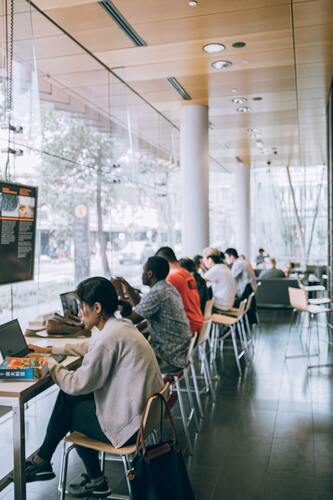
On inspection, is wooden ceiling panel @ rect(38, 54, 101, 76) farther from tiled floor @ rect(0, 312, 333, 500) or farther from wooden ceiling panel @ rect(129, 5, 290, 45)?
tiled floor @ rect(0, 312, 333, 500)

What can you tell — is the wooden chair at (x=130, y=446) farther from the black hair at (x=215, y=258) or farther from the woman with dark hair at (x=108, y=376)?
the black hair at (x=215, y=258)

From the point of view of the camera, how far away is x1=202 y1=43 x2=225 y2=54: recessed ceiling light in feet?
16.3

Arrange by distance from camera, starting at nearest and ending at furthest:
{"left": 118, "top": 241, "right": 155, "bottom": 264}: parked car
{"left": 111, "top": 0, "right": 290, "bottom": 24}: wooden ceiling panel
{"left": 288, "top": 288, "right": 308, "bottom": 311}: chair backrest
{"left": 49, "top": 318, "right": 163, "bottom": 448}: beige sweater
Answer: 1. {"left": 49, "top": 318, "right": 163, "bottom": 448}: beige sweater
2. {"left": 111, "top": 0, "right": 290, "bottom": 24}: wooden ceiling panel
3. {"left": 288, "top": 288, "right": 308, "bottom": 311}: chair backrest
4. {"left": 118, "top": 241, "right": 155, "bottom": 264}: parked car

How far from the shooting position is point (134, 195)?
6.84 meters

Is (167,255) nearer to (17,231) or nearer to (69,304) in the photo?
(69,304)

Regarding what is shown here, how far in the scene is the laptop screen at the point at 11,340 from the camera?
2.75 metres

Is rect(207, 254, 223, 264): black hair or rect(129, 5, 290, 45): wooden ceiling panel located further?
rect(207, 254, 223, 264): black hair

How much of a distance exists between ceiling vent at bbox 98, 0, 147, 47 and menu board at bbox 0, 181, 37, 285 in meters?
1.63

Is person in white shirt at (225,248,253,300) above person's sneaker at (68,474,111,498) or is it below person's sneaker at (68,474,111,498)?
above

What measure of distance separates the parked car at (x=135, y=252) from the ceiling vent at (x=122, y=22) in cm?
262

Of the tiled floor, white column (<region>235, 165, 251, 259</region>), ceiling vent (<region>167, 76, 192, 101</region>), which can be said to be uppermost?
ceiling vent (<region>167, 76, 192, 101</region>)

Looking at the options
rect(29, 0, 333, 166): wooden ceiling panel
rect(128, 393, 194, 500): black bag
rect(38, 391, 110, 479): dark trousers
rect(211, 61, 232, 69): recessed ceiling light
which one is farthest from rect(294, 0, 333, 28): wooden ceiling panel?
rect(128, 393, 194, 500): black bag

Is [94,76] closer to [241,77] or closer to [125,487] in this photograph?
[241,77]

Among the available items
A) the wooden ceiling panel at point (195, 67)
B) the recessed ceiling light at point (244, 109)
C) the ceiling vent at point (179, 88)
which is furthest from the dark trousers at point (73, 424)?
the recessed ceiling light at point (244, 109)
